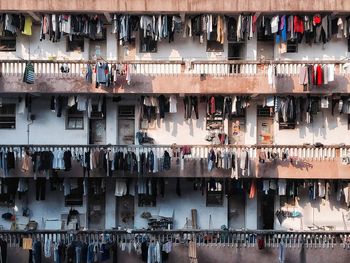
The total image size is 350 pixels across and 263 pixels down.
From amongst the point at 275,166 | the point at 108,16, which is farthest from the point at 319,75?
the point at 108,16

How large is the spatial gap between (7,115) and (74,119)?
8.74ft

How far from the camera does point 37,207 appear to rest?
76.8 feet

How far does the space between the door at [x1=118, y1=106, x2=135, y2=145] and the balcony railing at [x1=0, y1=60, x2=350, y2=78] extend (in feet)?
6.95

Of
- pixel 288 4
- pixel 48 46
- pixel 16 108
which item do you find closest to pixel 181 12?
pixel 288 4

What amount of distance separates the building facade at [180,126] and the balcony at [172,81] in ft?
0.14

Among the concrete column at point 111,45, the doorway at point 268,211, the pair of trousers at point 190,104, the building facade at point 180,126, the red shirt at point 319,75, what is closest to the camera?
the red shirt at point 319,75

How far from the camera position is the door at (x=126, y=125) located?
77.1 feet

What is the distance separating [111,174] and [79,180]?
1.89 m

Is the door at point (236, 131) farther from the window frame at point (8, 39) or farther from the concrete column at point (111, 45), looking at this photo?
the window frame at point (8, 39)

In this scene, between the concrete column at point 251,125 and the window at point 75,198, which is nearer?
the concrete column at point 251,125

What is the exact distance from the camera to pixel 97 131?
77.4 feet

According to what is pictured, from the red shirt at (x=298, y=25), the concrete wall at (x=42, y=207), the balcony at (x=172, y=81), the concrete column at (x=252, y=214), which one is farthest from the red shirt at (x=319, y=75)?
the concrete wall at (x=42, y=207)

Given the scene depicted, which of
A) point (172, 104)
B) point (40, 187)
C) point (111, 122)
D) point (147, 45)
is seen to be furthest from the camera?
point (111, 122)

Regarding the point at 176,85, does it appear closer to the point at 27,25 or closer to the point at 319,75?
the point at 319,75
